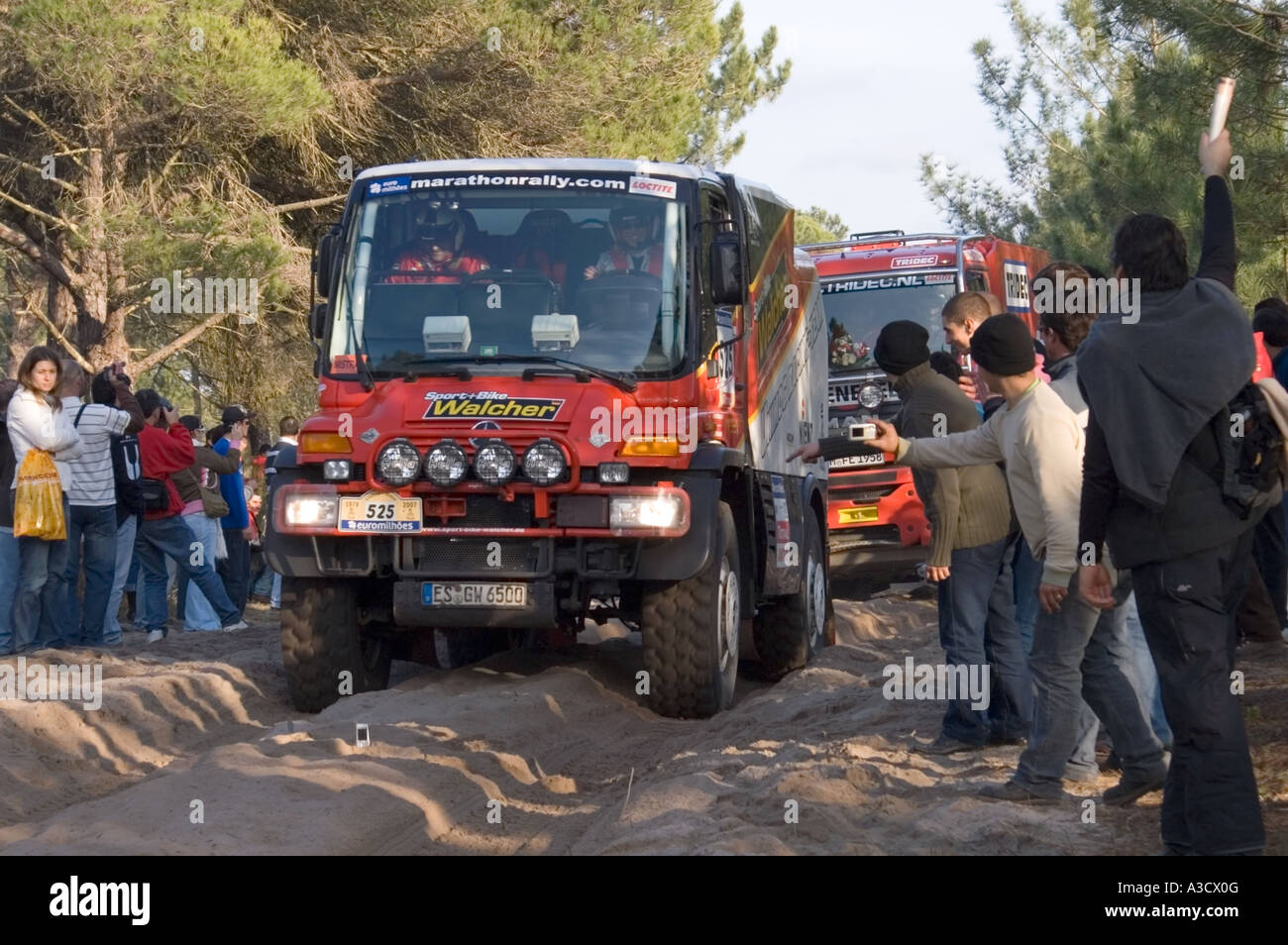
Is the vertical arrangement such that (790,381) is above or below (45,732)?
above

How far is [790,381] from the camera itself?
467 inches

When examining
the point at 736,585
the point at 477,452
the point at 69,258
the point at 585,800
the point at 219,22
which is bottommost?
the point at 585,800

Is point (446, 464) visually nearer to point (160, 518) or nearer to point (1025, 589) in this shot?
point (1025, 589)

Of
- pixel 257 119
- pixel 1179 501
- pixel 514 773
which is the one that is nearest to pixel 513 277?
pixel 514 773

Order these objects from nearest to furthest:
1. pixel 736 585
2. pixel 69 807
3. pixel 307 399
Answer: pixel 69 807
pixel 736 585
pixel 307 399

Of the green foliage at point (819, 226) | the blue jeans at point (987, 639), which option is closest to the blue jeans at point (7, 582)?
the blue jeans at point (987, 639)

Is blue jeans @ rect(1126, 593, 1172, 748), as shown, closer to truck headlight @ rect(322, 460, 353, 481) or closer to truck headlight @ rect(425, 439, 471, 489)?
truck headlight @ rect(425, 439, 471, 489)

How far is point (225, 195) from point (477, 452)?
12.4 metres

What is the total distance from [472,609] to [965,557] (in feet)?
9.17

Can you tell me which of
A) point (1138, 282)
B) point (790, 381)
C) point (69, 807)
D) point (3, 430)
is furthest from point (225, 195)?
point (1138, 282)

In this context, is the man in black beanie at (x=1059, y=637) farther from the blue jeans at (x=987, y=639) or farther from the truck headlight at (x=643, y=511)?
the truck headlight at (x=643, y=511)

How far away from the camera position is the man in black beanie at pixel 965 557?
747 cm

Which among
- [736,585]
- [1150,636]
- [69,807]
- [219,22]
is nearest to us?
[1150,636]
